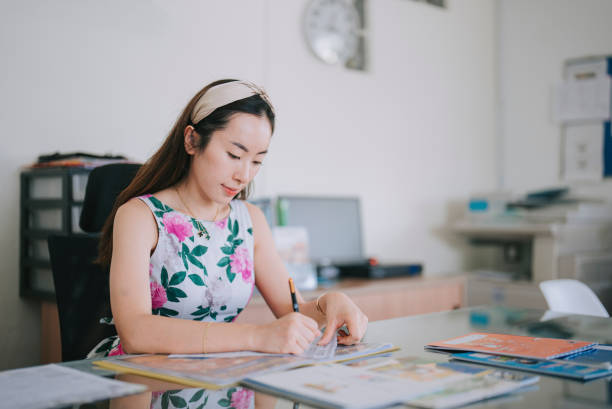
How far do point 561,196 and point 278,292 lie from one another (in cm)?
243

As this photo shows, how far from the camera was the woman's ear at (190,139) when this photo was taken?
4.56ft

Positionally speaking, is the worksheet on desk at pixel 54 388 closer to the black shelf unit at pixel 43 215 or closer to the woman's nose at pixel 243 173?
the woman's nose at pixel 243 173

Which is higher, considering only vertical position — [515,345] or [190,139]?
[190,139]

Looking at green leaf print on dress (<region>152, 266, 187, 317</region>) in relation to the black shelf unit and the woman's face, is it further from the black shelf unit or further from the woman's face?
the black shelf unit

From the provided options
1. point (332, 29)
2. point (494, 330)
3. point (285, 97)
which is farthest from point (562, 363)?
point (332, 29)

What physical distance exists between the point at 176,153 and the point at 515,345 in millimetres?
827

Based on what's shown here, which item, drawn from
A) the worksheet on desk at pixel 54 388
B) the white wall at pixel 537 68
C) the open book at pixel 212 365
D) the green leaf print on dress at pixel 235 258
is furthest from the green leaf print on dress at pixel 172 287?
the white wall at pixel 537 68

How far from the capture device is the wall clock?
3.02m

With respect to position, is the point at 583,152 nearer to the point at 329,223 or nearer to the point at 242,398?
the point at 329,223

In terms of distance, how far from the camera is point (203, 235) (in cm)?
146

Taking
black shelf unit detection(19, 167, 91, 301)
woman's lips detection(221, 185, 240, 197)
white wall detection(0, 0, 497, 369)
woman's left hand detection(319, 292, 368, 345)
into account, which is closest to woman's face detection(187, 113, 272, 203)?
woman's lips detection(221, 185, 240, 197)

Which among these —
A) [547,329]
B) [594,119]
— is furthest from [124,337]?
[594,119]

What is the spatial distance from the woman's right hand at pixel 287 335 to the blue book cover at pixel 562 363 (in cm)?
25

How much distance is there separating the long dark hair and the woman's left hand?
43cm
